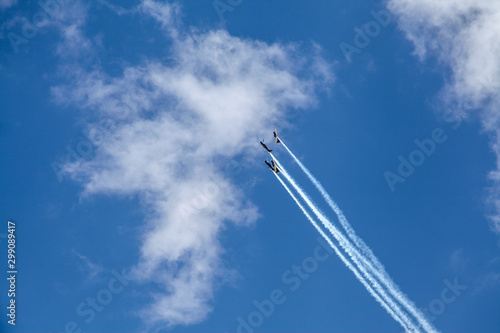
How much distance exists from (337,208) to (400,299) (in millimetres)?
26835

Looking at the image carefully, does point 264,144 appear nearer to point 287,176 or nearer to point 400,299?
point 287,176

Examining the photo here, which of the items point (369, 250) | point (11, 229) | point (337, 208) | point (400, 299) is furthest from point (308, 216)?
point (11, 229)

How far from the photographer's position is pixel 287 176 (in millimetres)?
152500

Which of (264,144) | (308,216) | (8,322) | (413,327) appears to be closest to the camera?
(8,322)

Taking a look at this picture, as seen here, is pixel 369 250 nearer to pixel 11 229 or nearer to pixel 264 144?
pixel 264 144

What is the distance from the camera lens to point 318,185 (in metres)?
148

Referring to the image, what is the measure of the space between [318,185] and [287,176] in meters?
9.47

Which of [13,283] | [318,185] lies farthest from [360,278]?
[13,283]

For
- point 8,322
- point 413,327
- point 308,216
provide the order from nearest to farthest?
point 8,322, point 413,327, point 308,216

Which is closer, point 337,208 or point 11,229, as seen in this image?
point 11,229

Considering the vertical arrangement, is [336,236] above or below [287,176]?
below

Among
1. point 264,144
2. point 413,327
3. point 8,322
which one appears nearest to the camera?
point 8,322

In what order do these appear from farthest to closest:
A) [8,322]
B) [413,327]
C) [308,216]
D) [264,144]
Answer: [264,144] → [308,216] → [413,327] → [8,322]

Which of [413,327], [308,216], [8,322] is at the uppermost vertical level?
[8,322]
